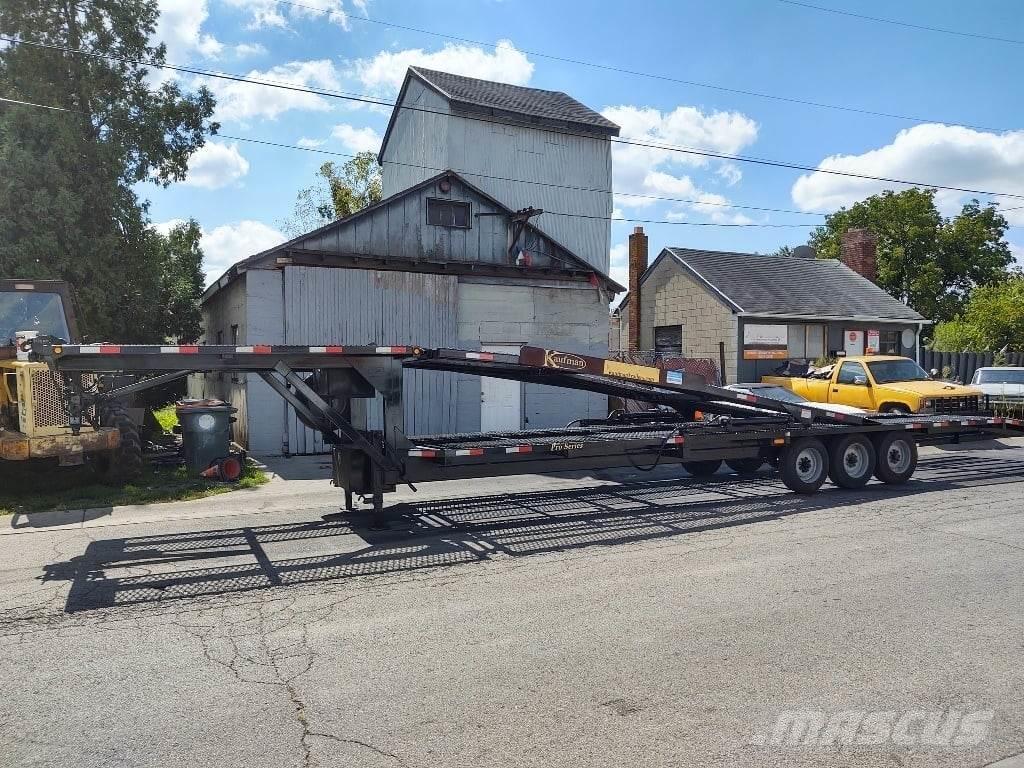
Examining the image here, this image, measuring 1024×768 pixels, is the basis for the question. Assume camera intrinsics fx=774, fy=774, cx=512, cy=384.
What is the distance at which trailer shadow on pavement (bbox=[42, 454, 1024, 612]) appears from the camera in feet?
21.5

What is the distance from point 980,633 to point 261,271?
12821 mm

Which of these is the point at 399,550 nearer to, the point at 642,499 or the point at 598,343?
the point at 642,499

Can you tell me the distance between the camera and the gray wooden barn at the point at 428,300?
14.8m

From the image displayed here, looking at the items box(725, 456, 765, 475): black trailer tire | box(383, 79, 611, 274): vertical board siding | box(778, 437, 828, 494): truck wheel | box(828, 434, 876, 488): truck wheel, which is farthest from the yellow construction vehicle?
box(383, 79, 611, 274): vertical board siding

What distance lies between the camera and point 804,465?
1055cm

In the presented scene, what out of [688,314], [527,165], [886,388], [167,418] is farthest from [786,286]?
[167,418]

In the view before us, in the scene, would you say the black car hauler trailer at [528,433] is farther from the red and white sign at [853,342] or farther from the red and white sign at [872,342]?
the red and white sign at [872,342]

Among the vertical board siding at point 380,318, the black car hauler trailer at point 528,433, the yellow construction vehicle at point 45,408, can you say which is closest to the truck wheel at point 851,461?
the black car hauler trailer at point 528,433

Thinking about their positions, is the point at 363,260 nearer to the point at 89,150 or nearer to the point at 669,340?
the point at 89,150

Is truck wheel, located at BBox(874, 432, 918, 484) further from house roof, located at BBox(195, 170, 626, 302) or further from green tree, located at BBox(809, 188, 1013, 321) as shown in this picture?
green tree, located at BBox(809, 188, 1013, 321)

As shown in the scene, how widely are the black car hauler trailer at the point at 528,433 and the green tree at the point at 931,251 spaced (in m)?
37.4

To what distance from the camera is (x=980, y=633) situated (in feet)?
17.0

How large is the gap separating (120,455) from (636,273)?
24.1 meters

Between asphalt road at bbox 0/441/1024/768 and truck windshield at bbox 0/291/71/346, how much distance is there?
350 cm
